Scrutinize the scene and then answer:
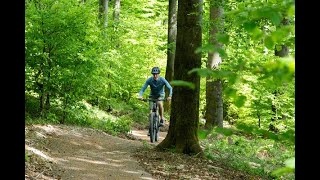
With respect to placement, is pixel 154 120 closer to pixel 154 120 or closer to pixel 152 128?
pixel 154 120

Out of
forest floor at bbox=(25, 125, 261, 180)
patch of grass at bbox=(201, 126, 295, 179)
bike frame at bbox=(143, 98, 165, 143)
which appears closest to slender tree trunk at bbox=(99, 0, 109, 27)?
bike frame at bbox=(143, 98, 165, 143)

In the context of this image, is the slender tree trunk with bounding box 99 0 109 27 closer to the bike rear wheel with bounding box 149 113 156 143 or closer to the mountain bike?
the mountain bike

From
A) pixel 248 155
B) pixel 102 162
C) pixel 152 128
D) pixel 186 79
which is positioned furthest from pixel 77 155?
pixel 248 155

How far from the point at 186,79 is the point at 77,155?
283cm

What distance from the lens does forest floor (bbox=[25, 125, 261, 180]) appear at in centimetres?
738

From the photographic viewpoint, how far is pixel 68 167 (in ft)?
25.4

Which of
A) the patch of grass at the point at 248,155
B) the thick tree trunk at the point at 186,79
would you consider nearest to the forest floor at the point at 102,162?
the thick tree trunk at the point at 186,79

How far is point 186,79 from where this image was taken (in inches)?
358

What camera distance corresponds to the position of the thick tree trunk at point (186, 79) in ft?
29.7

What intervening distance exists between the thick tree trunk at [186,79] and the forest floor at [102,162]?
16.3 inches

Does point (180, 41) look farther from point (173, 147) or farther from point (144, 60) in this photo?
point (144, 60)

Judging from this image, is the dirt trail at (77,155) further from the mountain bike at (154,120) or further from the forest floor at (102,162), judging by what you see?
the mountain bike at (154,120)
